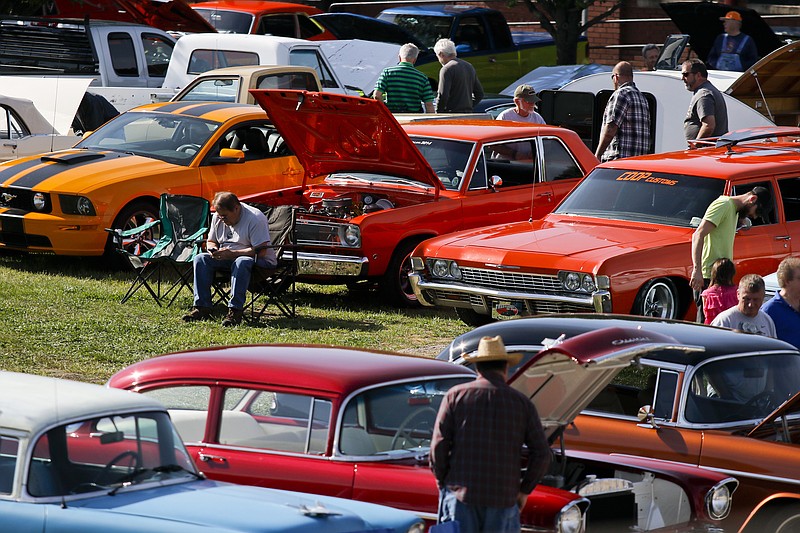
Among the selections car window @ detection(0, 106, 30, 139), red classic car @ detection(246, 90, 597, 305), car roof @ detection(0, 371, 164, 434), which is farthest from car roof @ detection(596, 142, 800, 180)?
car roof @ detection(0, 371, 164, 434)

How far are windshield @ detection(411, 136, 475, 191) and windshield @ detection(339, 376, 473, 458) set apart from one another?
271 inches

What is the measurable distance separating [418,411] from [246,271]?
18.4 feet

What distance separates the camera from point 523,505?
17.8 ft

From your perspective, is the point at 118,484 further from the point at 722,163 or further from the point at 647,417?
the point at 722,163

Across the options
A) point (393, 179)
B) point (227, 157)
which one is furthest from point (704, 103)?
point (227, 157)

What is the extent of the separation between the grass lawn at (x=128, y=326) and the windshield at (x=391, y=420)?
13.1ft

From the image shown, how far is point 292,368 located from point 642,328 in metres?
2.08

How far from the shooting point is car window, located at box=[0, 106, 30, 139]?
51.1 ft

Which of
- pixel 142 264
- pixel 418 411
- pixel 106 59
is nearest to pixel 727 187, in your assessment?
pixel 142 264

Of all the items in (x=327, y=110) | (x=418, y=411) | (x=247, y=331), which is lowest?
(x=247, y=331)

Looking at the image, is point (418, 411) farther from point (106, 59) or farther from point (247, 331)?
point (106, 59)

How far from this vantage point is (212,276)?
38.4 ft

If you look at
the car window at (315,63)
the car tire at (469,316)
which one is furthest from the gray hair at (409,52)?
the car tire at (469,316)

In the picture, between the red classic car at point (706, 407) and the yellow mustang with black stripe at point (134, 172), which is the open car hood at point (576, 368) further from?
the yellow mustang with black stripe at point (134, 172)
